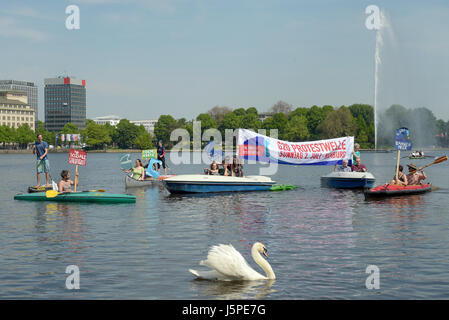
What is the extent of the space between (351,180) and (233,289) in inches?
1082

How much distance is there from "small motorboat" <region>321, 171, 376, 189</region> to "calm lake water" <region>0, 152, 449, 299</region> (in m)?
6.35

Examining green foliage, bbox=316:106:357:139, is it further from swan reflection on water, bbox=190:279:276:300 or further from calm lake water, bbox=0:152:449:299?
swan reflection on water, bbox=190:279:276:300

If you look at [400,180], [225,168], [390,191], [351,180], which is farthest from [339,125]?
[390,191]

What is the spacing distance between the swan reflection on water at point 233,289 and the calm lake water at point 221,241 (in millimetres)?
26

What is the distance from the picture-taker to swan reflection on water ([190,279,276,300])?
42.3 ft

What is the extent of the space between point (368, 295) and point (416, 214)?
15.0 meters

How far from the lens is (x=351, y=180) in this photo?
39.4 m

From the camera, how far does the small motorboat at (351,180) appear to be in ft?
128

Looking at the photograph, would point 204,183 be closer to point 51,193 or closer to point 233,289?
point 51,193

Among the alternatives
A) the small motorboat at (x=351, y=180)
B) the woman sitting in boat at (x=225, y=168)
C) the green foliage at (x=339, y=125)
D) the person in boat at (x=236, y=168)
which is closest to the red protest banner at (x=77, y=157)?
the woman sitting in boat at (x=225, y=168)
